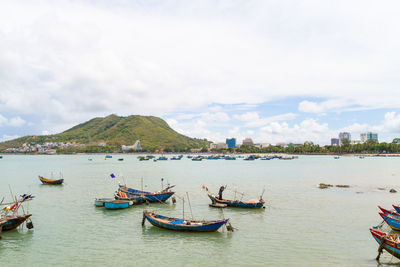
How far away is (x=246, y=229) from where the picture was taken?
27.1m

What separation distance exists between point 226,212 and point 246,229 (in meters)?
6.41

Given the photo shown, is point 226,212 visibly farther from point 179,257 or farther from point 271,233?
point 179,257

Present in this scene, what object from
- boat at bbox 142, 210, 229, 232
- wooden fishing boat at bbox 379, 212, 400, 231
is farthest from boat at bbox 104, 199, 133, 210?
wooden fishing boat at bbox 379, 212, 400, 231

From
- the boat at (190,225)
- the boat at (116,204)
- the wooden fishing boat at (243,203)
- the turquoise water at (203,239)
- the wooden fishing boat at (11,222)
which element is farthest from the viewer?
the wooden fishing boat at (243,203)

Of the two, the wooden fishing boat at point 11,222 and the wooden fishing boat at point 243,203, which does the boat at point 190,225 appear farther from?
the wooden fishing boat at point 11,222

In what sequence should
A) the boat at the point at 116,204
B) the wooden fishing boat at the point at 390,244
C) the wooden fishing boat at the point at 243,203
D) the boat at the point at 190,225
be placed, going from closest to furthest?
the wooden fishing boat at the point at 390,244 → the boat at the point at 190,225 → the boat at the point at 116,204 → the wooden fishing boat at the point at 243,203

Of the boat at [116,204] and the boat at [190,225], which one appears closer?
the boat at [190,225]

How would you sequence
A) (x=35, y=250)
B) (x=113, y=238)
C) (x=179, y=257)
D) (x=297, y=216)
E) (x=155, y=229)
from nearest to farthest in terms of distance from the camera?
(x=179, y=257) < (x=35, y=250) < (x=113, y=238) < (x=155, y=229) < (x=297, y=216)

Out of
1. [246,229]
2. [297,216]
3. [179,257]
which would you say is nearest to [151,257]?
[179,257]

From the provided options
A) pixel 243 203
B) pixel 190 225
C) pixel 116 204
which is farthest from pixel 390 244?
pixel 116 204

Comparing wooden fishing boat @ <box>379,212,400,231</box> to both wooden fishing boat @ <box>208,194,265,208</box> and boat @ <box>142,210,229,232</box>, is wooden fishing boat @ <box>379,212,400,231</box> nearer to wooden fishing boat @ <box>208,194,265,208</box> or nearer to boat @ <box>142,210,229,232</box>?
wooden fishing boat @ <box>208,194,265,208</box>

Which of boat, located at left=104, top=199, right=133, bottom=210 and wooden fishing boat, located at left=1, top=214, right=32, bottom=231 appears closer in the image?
wooden fishing boat, located at left=1, top=214, right=32, bottom=231

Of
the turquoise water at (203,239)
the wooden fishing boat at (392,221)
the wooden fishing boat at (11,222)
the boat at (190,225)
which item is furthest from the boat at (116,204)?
the wooden fishing boat at (392,221)

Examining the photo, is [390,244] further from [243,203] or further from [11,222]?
[11,222]
